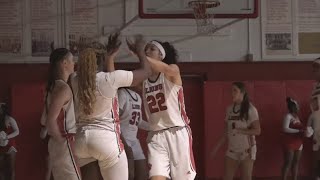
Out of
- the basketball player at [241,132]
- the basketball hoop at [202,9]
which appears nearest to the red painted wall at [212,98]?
the basketball hoop at [202,9]

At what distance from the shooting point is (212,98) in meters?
12.7

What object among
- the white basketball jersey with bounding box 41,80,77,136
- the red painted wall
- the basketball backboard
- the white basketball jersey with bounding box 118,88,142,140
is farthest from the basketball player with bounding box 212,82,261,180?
the white basketball jersey with bounding box 41,80,77,136

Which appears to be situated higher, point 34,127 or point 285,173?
point 34,127

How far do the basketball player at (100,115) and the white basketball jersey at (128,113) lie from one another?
11.0ft

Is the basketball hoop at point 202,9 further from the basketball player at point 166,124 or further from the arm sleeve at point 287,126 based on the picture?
the basketball player at point 166,124

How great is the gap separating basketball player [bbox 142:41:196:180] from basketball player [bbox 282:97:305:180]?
6.27 metres

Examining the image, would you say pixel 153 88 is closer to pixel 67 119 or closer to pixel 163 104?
pixel 163 104

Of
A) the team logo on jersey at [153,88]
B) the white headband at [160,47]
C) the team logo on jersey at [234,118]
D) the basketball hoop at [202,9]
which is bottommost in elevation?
the team logo on jersey at [234,118]

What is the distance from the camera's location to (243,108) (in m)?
9.85

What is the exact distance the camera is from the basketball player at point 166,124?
20.0ft

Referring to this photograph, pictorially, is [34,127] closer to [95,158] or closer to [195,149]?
[195,149]

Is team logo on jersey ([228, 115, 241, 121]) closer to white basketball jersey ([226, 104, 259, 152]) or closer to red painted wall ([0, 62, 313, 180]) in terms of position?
white basketball jersey ([226, 104, 259, 152])

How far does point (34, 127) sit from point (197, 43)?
12.9 ft

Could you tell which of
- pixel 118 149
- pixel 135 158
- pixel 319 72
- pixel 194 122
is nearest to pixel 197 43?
pixel 194 122
